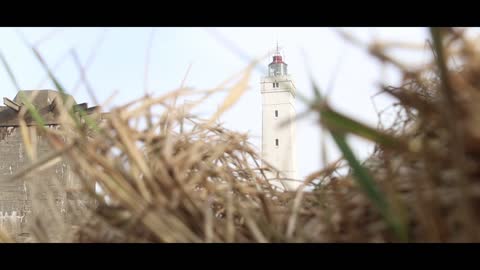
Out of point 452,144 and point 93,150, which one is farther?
point 93,150

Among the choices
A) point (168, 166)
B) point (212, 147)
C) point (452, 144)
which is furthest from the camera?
point (212, 147)

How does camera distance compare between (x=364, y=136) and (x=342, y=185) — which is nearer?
(x=364, y=136)

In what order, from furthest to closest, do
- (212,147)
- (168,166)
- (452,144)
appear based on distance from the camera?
1. (212,147)
2. (168,166)
3. (452,144)

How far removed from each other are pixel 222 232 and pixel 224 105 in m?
0.12

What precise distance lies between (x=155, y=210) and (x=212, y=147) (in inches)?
7.8

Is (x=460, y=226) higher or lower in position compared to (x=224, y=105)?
lower

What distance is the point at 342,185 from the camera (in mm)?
391

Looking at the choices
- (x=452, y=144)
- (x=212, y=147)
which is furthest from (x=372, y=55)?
(x=212, y=147)

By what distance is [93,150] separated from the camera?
325mm

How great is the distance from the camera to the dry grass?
0.77 ft

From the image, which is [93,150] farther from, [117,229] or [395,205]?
[395,205]

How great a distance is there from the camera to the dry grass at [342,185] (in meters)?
0.23

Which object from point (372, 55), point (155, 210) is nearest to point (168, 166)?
point (155, 210)
